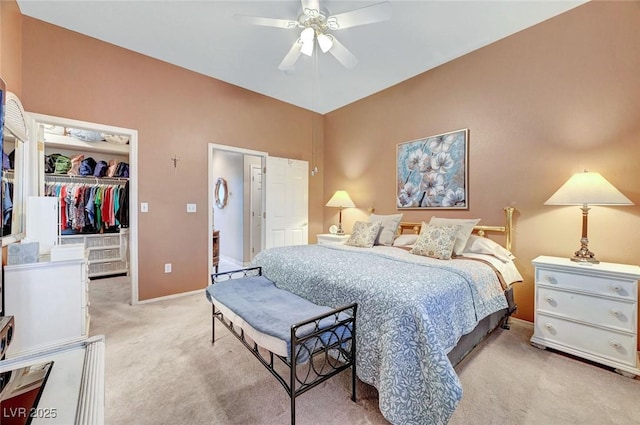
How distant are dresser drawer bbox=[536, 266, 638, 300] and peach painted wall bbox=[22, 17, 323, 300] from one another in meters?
3.93

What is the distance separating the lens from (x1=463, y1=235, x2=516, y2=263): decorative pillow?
257 centimetres

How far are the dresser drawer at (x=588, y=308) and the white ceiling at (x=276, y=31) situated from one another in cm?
259

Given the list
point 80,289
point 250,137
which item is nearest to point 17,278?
point 80,289

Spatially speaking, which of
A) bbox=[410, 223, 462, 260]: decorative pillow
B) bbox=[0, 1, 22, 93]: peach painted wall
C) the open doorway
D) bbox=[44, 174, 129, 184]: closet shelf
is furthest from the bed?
bbox=[44, 174, 129, 184]: closet shelf

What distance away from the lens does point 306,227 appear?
16.4 ft

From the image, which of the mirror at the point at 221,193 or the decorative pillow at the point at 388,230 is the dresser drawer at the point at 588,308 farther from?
the mirror at the point at 221,193

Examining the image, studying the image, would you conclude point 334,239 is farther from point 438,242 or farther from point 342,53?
point 342,53

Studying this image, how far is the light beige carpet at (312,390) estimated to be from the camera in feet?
4.85

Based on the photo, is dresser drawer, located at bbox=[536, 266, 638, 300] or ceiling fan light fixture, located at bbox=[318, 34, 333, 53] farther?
ceiling fan light fixture, located at bbox=[318, 34, 333, 53]

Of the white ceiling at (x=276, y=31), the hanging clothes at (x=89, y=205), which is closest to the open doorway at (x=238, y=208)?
the hanging clothes at (x=89, y=205)

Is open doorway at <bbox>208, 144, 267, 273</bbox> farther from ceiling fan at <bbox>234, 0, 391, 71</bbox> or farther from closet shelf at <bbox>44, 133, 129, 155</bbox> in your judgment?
ceiling fan at <bbox>234, 0, 391, 71</bbox>

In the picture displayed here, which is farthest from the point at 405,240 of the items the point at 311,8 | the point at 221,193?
the point at 221,193

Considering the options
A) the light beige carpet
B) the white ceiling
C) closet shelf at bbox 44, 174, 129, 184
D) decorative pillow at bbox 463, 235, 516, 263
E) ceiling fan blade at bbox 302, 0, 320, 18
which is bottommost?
the light beige carpet

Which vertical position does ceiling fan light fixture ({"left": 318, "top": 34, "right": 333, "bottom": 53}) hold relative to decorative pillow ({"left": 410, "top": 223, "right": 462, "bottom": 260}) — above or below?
above
